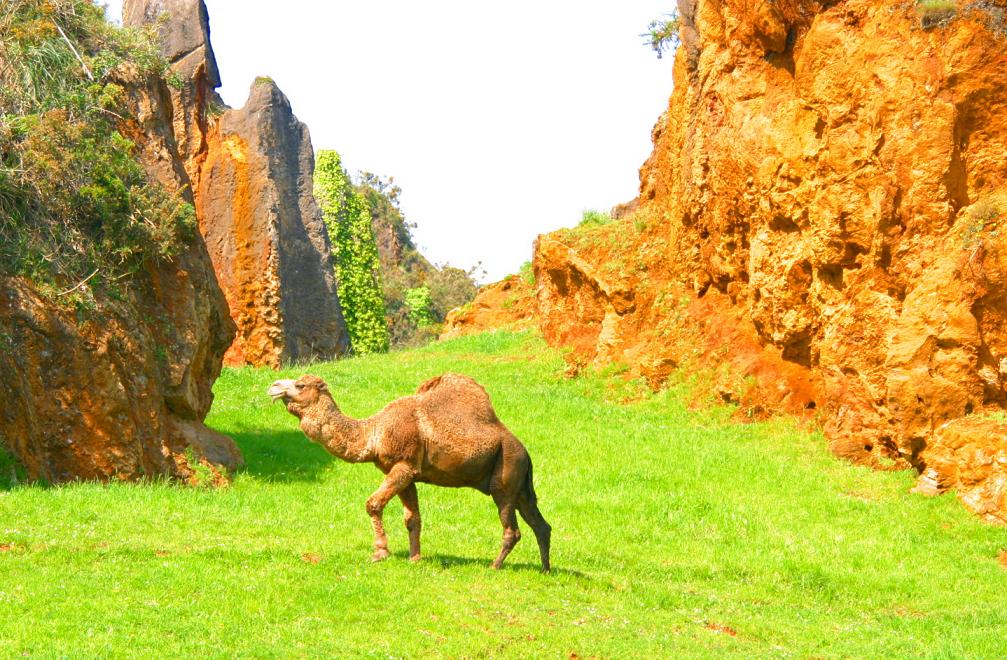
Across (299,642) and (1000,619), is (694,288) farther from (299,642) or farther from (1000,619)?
(299,642)

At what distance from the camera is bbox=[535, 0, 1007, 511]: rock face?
20500mm

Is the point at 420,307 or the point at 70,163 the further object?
the point at 420,307

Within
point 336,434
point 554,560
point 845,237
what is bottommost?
point 554,560

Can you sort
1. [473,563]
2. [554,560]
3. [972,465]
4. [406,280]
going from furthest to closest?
1. [406,280]
2. [972,465]
3. [554,560]
4. [473,563]

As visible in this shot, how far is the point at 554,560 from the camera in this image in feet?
50.4

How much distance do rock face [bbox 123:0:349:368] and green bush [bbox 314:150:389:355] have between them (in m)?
8.05

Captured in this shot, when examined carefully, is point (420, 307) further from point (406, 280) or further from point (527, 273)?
point (527, 273)

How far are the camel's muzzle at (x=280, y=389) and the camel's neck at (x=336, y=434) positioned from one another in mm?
326

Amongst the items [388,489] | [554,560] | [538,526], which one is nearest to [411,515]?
[388,489]

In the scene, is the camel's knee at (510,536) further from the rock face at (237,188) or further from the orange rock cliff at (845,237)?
the rock face at (237,188)

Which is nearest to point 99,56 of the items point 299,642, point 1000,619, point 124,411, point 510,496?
point 124,411

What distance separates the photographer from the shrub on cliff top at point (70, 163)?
1906cm

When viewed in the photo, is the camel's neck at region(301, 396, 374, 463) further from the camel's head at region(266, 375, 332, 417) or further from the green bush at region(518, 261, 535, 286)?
the green bush at region(518, 261, 535, 286)

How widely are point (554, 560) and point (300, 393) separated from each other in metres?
4.28
